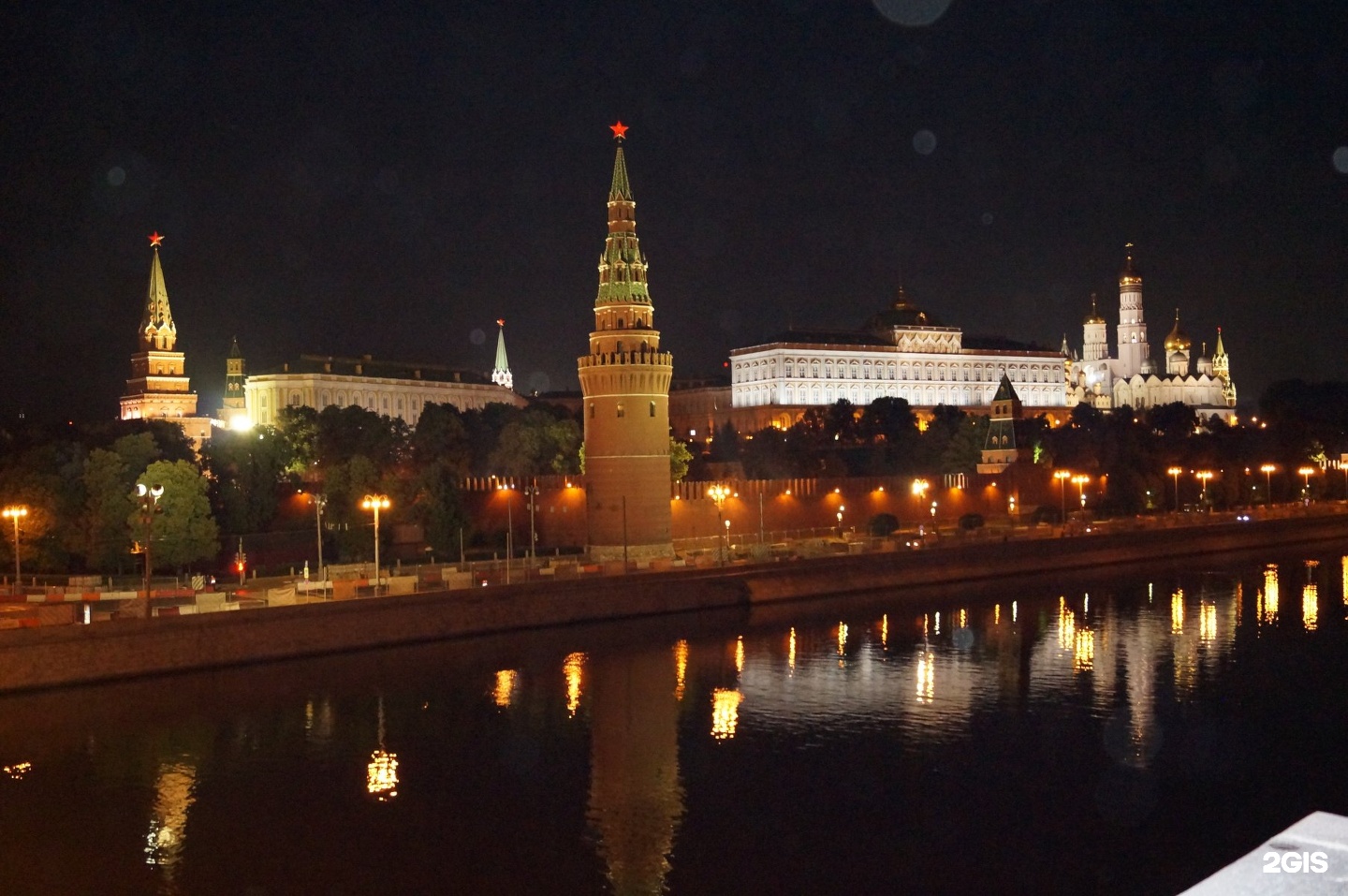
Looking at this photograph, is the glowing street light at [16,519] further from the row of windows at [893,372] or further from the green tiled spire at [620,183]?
the row of windows at [893,372]

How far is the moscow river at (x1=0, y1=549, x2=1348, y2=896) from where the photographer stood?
19.7 m

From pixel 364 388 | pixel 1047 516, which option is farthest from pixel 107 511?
pixel 364 388

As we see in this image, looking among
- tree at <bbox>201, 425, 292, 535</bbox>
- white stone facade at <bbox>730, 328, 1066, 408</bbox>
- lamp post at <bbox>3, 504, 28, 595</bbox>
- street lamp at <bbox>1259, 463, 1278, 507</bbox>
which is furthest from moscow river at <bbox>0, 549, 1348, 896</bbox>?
white stone facade at <bbox>730, 328, 1066, 408</bbox>

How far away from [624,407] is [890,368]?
83461 mm

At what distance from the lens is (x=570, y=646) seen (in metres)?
37.2

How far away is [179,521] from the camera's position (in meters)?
45.6

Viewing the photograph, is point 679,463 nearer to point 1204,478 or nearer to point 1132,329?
point 1204,478

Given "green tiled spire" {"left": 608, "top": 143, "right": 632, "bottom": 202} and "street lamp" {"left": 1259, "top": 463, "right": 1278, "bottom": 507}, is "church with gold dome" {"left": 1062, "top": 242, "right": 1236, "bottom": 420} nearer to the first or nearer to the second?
"street lamp" {"left": 1259, "top": 463, "right": 1278, "bottom": 507}

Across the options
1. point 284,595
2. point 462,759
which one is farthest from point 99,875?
point 284,595

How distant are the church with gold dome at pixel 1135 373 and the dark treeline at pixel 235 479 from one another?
93254mm

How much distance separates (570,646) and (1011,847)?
18380 millimetres

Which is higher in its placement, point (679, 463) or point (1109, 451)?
point (1109, 451)

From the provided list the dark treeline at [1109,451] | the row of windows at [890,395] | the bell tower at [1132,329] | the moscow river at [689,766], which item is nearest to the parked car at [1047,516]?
the dark treeline at [1109,451]

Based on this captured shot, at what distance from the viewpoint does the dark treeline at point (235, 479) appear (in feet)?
152
